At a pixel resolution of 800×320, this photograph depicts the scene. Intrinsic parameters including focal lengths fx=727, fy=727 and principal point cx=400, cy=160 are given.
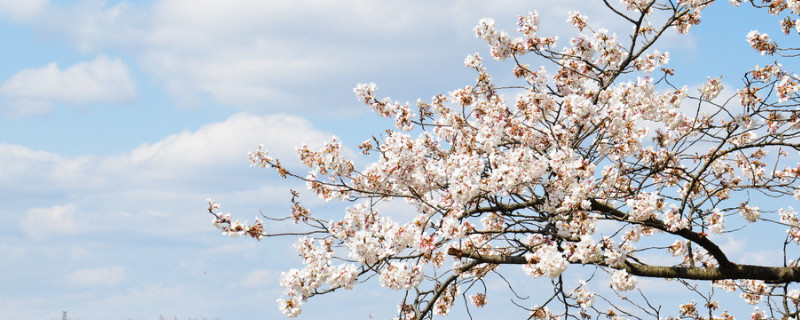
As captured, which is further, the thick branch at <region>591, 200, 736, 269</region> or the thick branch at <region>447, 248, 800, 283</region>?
the thick branch at <region>447, 248, 800, 283</region>

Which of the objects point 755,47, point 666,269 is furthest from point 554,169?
point 755,47

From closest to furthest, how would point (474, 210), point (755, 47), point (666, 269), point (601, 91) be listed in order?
point (474, 210) → point (666, 269) → point (601, 91) → point (755, 47)

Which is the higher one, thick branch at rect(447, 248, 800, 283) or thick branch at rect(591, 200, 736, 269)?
thick branch at rect(591, 200, 736, 269)

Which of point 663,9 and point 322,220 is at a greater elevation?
point 663,9

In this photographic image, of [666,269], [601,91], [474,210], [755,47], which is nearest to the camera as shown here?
[474,210]

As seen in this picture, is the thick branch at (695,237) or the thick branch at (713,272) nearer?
the thick branch at (695,237)

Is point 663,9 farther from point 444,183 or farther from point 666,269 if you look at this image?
point 444,183

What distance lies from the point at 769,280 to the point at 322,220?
5.35 meters

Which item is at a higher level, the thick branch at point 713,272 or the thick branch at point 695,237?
the thick branch at point 695,237

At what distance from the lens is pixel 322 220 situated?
333 inches

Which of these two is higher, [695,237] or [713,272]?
[695,237]

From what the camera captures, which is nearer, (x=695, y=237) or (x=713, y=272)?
(x=695, y=237)

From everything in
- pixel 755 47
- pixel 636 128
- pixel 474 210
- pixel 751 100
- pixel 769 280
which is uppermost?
pixel 755 47

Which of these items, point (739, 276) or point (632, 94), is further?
point (739, 276)
